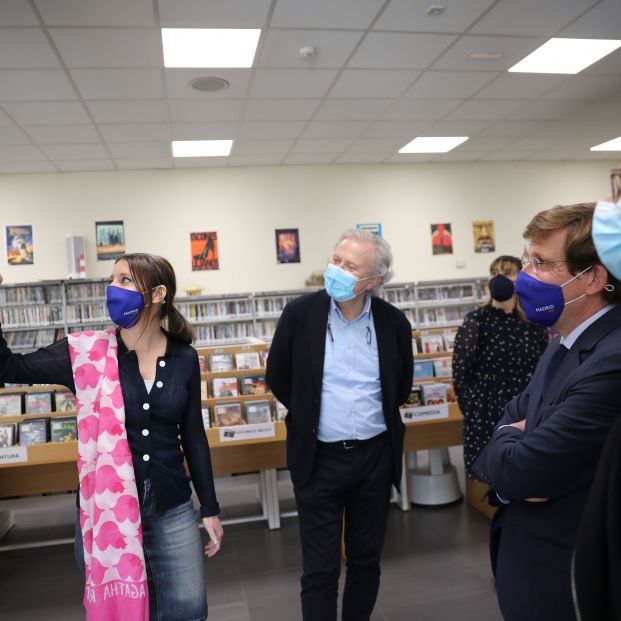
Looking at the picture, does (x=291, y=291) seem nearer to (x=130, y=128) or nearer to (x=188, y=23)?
(x=130, y=128)

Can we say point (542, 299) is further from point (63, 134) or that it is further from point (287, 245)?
point (287, 245)

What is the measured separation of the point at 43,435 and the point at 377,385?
80.2 inches

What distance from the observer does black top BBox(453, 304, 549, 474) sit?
10.3ft

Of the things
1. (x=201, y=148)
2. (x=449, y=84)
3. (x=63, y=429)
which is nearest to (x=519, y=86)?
(x=449, y=84)

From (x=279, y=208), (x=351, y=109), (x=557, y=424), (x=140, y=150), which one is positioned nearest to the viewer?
(x=557, y=424)

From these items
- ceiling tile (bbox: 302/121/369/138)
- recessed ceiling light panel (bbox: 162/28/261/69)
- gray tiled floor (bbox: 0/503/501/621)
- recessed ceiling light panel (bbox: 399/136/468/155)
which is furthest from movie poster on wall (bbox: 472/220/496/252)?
gray tiled floor (bbox: 0/503/501/621)

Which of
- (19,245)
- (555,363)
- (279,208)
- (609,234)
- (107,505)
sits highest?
(279,208)

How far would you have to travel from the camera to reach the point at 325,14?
12.5 feet

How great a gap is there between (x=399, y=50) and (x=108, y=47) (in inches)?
86.8

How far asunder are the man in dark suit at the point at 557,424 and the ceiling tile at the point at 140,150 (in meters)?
5.93

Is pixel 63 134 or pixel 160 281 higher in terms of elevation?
pixel 63 134

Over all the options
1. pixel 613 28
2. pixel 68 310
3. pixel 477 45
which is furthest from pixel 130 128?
pixel 613 28

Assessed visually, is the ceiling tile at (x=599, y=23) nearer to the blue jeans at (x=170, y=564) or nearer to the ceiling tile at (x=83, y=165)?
the blue jeans at (x=170, y=564)

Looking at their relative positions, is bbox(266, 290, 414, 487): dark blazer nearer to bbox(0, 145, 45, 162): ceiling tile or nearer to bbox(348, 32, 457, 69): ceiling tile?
bbox(348, 32, 457, 69): ceiling tile
